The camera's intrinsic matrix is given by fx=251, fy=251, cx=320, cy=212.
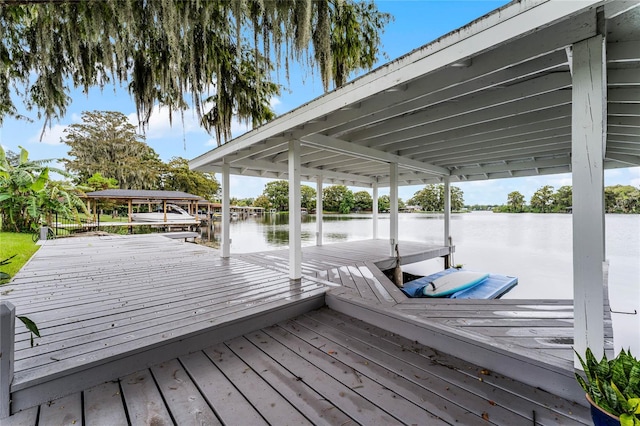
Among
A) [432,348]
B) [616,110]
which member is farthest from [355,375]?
[616,110]

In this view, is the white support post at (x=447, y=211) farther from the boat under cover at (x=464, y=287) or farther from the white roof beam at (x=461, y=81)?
the white roof beam at (x=461, y=81)

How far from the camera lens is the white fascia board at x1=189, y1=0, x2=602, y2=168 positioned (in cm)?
137

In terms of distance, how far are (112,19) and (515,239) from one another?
52.3 ft

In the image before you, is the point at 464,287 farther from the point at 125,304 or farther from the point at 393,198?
the point at 125,304

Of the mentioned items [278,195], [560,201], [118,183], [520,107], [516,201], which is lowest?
[560,201]

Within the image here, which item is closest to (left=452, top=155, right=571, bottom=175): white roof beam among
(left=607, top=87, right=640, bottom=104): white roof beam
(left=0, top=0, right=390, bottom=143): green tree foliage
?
(left=607, top=87, right=640, bottom=104): white roof beam

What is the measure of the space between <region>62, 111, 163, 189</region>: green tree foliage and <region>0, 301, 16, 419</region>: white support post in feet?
86.5

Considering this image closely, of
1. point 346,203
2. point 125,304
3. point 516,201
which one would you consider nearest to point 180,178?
point 346,203

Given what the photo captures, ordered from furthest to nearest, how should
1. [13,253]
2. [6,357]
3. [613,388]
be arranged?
[13,253] < [6,357] < [613,388]

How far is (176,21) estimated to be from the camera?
2406 millimetres

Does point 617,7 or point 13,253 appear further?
point 13,253

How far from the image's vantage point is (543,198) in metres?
23.6

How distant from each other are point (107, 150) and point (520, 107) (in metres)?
30.0

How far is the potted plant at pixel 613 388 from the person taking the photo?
1.02m
